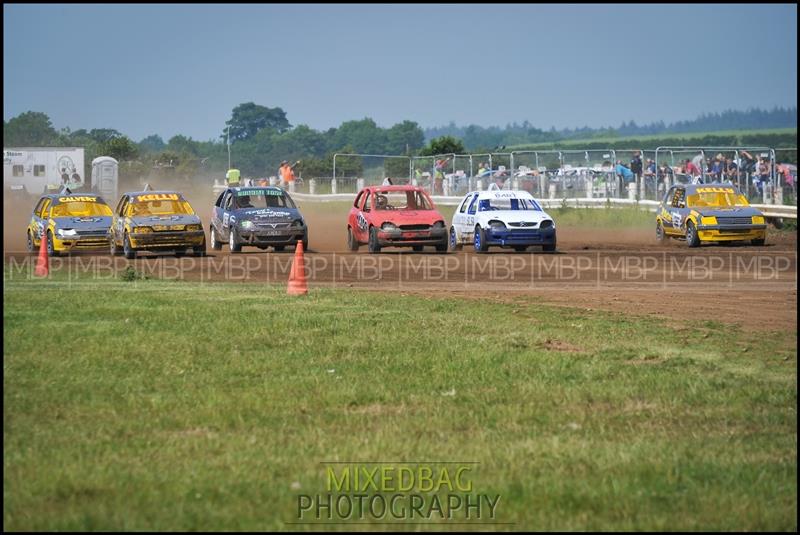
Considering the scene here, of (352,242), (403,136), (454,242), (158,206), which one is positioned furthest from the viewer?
(403,136)

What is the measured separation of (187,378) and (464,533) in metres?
4.98

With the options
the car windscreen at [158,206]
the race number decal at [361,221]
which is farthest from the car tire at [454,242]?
the car windscreen at [158,206]

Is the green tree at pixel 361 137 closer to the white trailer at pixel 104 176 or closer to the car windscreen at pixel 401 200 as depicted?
the white trailer at pixel 104 176

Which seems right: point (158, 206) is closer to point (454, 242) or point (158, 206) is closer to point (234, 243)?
point (234, 243)

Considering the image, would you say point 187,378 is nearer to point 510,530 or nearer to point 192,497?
point 192,497

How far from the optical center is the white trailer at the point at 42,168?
185 feet

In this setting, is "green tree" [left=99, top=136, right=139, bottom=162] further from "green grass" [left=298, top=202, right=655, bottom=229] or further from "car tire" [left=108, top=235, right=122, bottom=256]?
"car tire" [left=108, top=235, right=122, bottom=256]

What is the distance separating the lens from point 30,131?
58656 mm

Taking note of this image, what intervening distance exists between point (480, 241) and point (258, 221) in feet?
16.2

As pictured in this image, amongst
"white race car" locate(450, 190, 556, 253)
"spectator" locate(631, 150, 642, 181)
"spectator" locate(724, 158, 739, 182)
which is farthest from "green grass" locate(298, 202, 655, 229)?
"white race car" locate(450, 190, 556, 253)

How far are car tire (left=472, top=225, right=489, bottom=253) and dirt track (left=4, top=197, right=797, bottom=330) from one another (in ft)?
1.14

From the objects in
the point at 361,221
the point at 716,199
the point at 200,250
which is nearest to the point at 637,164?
the point at 716,199

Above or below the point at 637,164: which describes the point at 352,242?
below

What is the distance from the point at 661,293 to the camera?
61.0 feet
